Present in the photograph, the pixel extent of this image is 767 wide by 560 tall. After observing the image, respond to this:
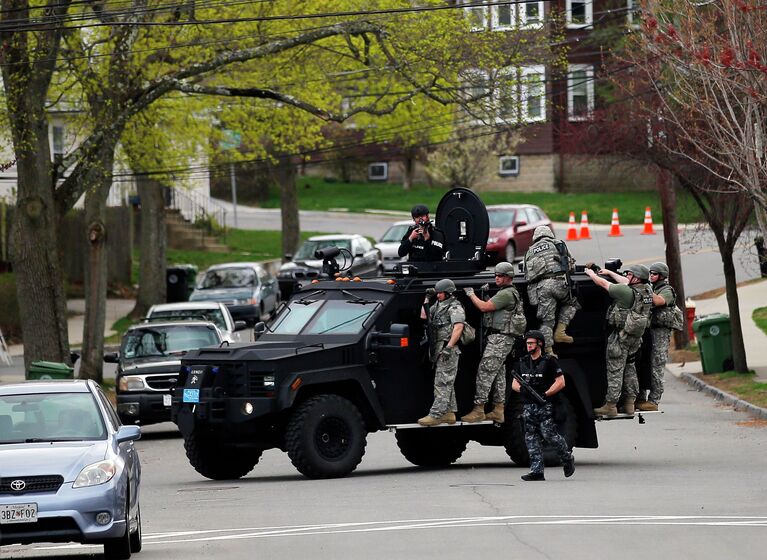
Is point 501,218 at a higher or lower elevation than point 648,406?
higher

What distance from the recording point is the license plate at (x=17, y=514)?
10461 millimetres

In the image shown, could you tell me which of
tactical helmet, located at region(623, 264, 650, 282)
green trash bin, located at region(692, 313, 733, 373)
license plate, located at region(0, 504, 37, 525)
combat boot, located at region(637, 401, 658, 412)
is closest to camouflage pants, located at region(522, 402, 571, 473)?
tactical helmet, located at region(623, 264, 650, 282)

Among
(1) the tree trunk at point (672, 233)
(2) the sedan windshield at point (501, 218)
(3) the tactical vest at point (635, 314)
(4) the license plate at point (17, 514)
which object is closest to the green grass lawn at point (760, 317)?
(1) the tree trunk at point (672, 233)

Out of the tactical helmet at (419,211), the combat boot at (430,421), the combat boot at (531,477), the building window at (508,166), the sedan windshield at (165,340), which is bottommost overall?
the combat boot at (531,477)

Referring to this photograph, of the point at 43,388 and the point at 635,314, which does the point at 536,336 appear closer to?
the point at 635,314

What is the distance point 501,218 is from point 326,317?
23.5m

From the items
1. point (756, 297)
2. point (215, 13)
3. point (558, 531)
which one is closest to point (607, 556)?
point (558, 531)

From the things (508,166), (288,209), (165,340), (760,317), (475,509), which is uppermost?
(508,166)

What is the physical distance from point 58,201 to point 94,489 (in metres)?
16.7

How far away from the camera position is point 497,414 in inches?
651

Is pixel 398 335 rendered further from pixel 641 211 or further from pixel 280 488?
pixel 641 211

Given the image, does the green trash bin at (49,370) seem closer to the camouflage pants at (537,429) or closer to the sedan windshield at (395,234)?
the camouflage pants at (537,429)

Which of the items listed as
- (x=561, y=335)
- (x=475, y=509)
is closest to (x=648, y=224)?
(x=561, y=335)

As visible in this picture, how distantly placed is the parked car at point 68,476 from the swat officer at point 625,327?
698 centimetres
